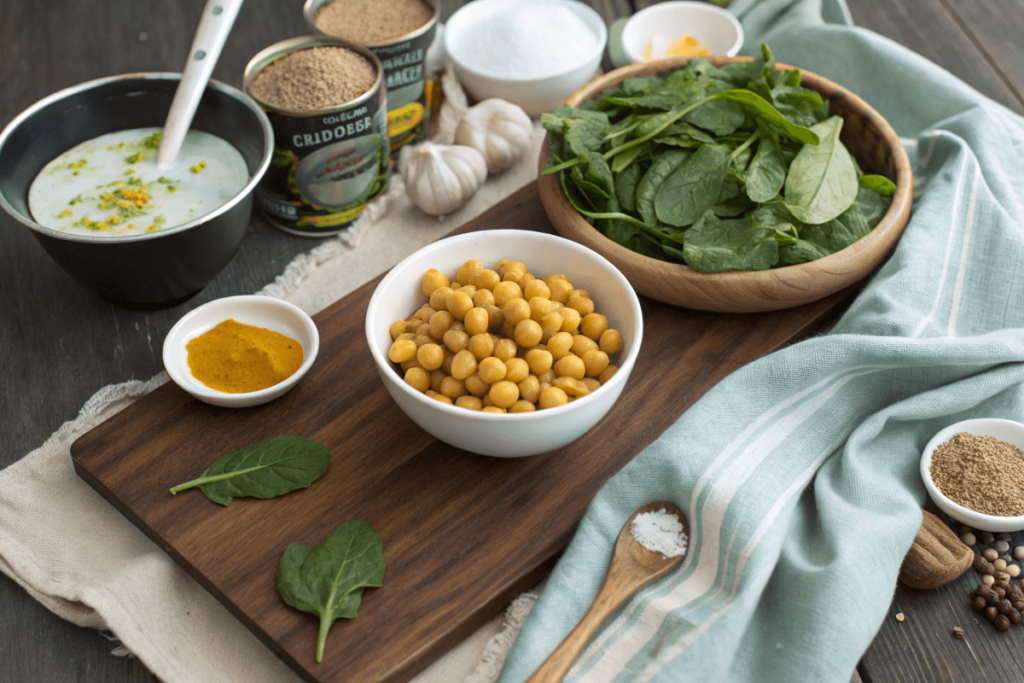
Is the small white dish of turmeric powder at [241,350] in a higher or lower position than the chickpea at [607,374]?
lower

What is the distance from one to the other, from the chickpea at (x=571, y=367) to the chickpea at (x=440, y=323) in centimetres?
6

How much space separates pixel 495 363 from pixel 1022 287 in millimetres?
980

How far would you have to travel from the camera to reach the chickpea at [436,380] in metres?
1.23

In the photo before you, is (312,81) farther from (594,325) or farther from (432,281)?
(594,325)

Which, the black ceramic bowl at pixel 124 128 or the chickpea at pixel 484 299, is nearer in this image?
the chickpea at pixel 484 299

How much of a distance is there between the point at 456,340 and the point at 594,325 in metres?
0.21

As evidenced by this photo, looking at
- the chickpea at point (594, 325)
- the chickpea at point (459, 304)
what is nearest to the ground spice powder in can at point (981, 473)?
the chickpea at point (594, 325)

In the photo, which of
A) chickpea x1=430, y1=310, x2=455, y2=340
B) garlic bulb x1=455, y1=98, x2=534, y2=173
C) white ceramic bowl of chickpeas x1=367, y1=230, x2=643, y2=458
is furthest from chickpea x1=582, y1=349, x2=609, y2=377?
garlic bulb x1=455, y1=98, x2=534, y2=173

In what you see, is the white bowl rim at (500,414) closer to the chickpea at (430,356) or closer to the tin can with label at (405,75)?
the chickpea at (430,356)

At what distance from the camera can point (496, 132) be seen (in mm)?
1882

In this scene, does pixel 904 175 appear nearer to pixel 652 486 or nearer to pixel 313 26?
pixel 652 486

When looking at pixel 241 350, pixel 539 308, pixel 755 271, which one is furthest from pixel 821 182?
pixel 241 350

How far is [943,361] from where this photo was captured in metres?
1.31

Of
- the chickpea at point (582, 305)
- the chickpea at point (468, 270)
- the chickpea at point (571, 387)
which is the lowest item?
the chickpea at point (571, 387)
